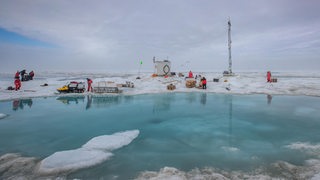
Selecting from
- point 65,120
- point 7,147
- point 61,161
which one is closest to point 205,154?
point 61,161

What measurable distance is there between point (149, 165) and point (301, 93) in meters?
26.6

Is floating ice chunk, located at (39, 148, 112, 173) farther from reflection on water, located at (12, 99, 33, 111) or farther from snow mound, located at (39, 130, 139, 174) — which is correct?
reflection on water, located at (12, 99, 33, 111)

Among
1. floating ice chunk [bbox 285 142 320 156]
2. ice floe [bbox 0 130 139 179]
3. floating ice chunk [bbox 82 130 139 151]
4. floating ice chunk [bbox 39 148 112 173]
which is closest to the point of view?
ice floe [bbox 0 130 139 179]

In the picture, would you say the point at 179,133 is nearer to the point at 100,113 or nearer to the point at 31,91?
Answer: the point at 100,113

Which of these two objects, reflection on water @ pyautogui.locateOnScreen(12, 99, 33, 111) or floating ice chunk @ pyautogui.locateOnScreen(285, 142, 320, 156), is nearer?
floating ice chunk @ pyautogui.locateOnScreen(285, 142, 320, 156)

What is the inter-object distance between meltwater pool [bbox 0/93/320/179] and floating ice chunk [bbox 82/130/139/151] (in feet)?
0.65

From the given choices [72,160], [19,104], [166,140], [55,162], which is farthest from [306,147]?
[19,104]

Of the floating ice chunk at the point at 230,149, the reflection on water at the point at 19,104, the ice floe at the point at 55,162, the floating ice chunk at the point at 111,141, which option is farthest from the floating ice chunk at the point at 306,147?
the reflection on water at the point at 19,104

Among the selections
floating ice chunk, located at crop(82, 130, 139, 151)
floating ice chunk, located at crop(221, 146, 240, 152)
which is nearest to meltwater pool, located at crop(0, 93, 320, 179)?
floating ice chunk, located at crop(221, 146, 240, 152)

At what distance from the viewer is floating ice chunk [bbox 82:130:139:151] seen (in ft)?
28.8

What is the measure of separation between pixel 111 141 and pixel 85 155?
1733 millimetres

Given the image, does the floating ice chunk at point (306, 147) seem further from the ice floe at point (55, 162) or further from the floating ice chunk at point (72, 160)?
the floating ice chunk at point (72, 160)

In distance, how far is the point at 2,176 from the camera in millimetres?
6273

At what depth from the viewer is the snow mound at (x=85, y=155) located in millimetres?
6875
